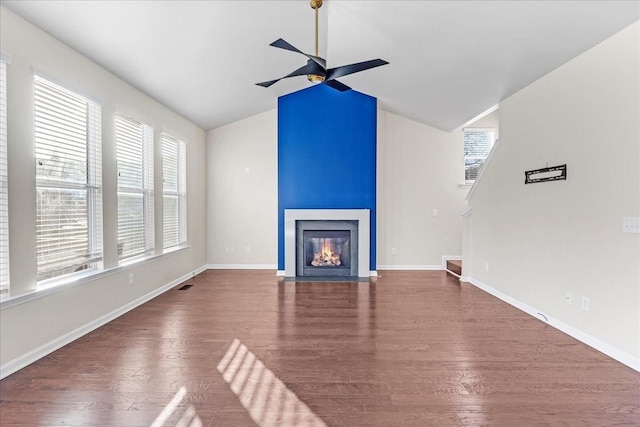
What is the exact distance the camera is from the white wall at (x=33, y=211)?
2502 millimetres

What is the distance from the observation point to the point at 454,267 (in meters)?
6.07

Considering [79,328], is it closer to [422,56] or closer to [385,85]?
[422,56]

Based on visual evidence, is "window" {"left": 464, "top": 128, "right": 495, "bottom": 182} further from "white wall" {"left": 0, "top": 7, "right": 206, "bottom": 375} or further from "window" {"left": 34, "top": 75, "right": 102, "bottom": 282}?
"window" {"left": 34, "top": 75, "right": 102, "bottom": 282}

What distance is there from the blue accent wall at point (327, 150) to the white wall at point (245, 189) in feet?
2.10

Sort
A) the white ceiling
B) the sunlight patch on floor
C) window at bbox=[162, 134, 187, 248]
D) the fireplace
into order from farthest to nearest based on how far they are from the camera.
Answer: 1. the fireplace
2. window at bbox=[162, 134, 187, 248]
3. the white ceiling
4. the sunlight patch on floor

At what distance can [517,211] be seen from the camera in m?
4.19

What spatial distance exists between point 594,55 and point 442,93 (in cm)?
206

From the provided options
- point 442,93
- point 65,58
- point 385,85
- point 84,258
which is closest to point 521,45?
point 442,93

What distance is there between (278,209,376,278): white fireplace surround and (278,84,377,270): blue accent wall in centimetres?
12

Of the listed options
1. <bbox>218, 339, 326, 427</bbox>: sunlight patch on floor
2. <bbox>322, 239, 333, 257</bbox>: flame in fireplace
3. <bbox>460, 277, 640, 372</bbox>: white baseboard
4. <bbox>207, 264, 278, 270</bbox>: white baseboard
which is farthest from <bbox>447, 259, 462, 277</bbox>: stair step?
<bbox>218, 339, 326, 427</bbox>: sunlight patch on floor

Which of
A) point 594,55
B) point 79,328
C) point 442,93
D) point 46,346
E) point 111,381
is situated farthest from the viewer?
point 442,93

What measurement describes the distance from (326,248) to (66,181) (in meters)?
3.98

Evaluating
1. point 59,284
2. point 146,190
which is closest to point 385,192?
point 146,190

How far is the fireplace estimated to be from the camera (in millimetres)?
6016
